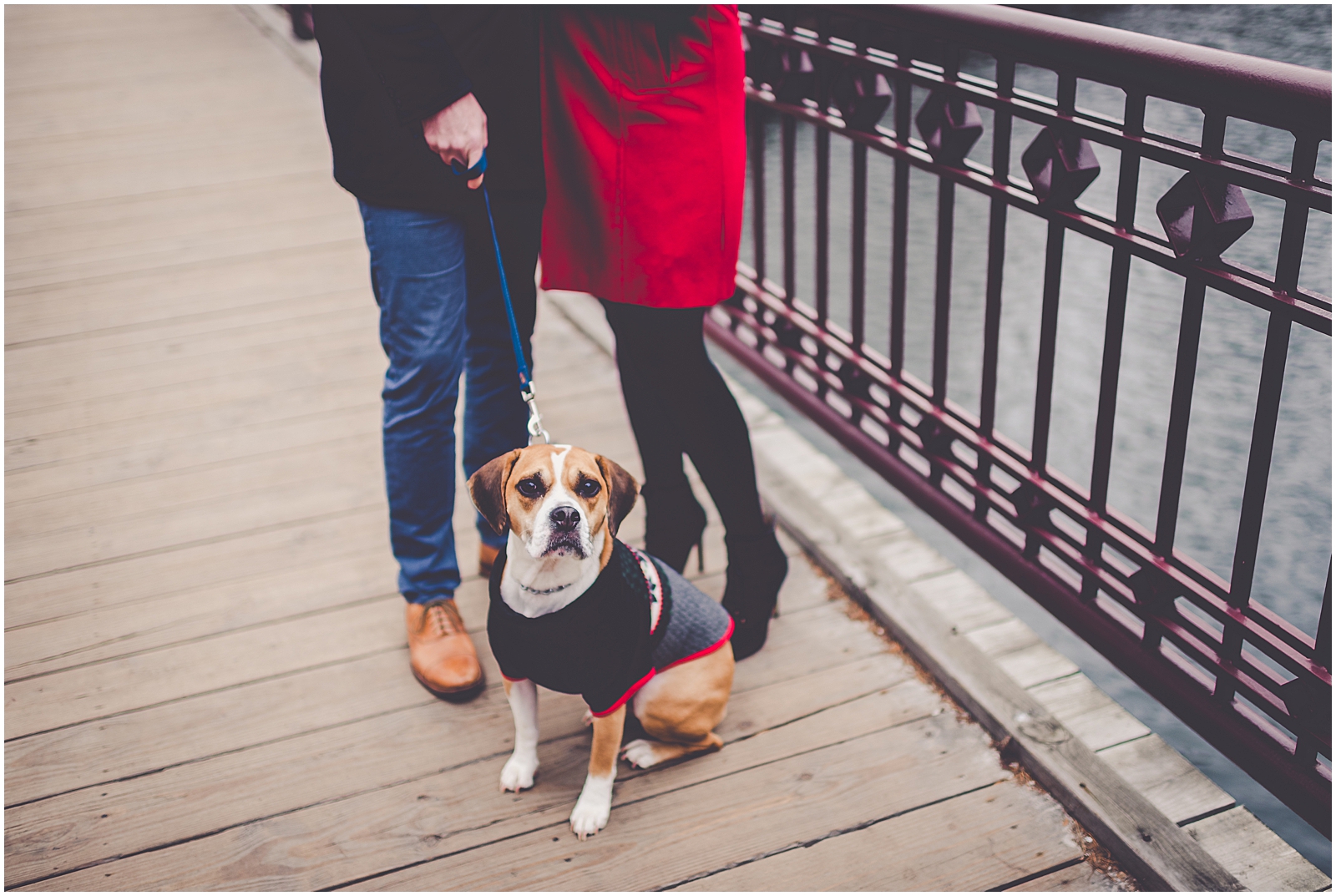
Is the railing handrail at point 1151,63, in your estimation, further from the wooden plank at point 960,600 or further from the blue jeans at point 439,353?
the wooden plank at point 960,600

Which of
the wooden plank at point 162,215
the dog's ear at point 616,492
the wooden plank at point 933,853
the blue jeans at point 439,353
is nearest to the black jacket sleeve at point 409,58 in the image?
the blue jeans at point 439,353

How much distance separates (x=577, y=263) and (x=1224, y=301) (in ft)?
7.08

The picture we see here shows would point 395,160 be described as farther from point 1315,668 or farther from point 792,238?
point 1315,668

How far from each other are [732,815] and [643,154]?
1.08 meters

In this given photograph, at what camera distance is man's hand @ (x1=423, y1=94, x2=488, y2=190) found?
158 cm

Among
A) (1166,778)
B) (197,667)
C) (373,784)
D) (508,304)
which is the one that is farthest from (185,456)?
(1166,778)

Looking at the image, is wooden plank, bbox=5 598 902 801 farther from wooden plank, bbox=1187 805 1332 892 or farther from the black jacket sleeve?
the black jacket sleeve

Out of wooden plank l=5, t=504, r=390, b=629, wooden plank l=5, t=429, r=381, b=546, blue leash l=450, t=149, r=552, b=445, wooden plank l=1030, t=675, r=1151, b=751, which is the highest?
blue leash l=450, t=149, r=552, b=445

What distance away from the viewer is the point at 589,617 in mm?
1583

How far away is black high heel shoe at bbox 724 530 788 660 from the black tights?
1.2 inches

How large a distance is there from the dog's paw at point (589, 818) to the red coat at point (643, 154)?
823 millimetres

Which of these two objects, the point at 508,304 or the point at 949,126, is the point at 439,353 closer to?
the point at 508,304

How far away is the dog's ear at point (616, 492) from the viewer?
5.31 feet

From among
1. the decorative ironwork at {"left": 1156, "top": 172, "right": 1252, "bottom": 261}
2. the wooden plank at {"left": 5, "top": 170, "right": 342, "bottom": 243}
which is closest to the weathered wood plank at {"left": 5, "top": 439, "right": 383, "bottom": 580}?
the decorative ironwork at {"left": 1156, "top": 172, "right": 1252, "bottom": 261}
